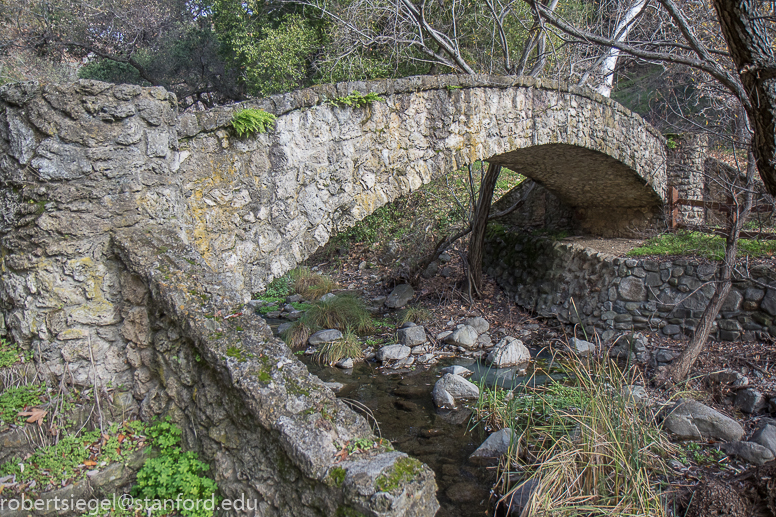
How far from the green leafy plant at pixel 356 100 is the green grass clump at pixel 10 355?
2788 mm

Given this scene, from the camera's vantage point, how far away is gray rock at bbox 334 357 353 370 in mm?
6571

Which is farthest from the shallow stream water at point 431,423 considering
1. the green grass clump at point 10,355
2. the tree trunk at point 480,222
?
the green grass clump at point 10,355

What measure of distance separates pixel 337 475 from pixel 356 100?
324 centimetres

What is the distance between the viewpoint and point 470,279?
846 cm

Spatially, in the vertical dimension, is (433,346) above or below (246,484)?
below

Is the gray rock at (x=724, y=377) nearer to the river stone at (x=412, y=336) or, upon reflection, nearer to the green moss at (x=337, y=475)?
the river stone at (x=412, y=336)

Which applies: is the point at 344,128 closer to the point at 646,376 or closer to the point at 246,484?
the point at 246,484

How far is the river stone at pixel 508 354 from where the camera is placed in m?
6.55

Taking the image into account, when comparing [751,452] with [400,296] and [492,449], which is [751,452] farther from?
[400,296]

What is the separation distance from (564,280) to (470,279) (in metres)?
1.46

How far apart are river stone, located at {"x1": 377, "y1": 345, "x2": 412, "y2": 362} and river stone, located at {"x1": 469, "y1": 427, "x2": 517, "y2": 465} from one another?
2464 millimetres

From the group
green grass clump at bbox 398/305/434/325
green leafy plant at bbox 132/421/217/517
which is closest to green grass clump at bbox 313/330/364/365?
green grass clump at bbox 398/305/434/325

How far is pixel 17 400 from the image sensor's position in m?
2.70

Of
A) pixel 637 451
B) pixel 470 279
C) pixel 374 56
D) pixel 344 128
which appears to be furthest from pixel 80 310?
pixel 374 56
